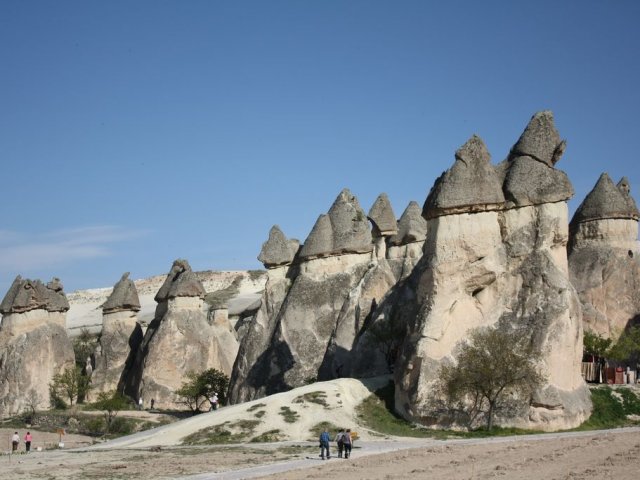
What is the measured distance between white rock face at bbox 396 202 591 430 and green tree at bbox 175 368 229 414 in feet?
43.6

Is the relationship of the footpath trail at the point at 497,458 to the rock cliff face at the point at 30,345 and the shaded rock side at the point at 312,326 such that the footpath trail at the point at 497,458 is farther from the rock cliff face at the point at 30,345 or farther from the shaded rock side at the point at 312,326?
the rock cliff face at the point at 30,345

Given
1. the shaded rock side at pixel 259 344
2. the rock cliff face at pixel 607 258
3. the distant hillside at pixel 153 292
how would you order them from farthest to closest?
the distant hillside at pixel 153 292 < the shaded rock side at pixel 259 344 < the rock cliff face at pixel 607 258

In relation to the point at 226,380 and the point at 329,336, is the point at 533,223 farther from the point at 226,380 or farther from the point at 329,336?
the point at 226,380

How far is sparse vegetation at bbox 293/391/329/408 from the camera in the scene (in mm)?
28609

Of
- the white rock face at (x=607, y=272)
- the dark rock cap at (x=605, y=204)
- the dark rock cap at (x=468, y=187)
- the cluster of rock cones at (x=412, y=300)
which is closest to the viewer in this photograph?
the cluster of rock cones at (x=412, y=300)

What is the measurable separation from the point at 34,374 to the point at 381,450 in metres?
A: 25.9

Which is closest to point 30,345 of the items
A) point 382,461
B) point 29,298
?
point 29,298

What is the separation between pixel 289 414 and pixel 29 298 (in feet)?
73.1

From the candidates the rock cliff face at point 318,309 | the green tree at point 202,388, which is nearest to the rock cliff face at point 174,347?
the green tree at point 202,388

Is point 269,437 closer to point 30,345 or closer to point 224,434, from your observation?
point 224,434

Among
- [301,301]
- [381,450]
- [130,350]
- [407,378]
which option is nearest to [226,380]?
[301,301]

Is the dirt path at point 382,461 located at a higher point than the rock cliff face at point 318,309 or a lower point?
lower

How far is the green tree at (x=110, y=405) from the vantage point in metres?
37.4

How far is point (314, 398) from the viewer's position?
94.6ft
